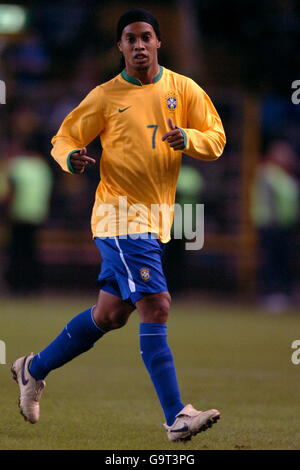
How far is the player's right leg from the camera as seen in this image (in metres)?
5.84

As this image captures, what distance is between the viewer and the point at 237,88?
18844mm

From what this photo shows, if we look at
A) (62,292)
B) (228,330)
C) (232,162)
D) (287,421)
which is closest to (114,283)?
(287,421)

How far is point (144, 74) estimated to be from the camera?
5922mm

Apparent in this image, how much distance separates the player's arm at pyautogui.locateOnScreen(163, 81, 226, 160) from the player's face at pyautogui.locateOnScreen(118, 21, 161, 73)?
316 millimetres

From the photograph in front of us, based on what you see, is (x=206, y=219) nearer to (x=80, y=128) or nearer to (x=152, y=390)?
(x=152, y=390)

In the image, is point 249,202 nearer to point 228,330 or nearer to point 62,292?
point 62,292

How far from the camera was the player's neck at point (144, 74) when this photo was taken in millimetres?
5918

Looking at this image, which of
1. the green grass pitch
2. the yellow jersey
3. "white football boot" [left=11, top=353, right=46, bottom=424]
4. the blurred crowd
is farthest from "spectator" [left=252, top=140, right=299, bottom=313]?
the yellow jersey

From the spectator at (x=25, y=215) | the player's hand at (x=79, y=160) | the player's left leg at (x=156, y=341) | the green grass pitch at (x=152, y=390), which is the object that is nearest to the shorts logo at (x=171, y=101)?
the player's hand at (x=79, y=160)

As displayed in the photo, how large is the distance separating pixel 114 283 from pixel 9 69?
36.8ft

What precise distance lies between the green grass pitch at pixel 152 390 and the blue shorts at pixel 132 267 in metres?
0.81

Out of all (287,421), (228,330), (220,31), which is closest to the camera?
(287,421)

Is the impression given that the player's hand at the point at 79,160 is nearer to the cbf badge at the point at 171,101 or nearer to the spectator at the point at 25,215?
the cbf badge at the point at 171,101

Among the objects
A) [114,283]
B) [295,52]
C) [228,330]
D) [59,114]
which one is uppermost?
[295,52]
